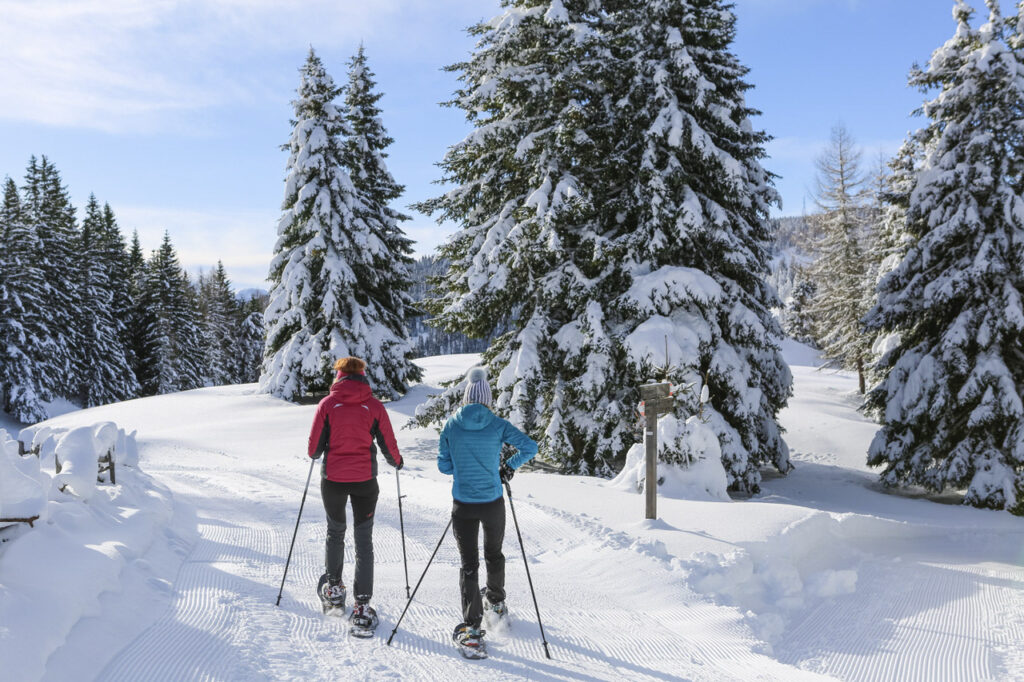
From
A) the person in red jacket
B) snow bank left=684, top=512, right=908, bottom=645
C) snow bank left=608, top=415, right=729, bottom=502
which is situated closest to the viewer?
the person in red jacket

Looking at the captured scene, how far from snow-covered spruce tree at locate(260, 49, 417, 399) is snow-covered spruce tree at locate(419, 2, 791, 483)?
820 centimetres

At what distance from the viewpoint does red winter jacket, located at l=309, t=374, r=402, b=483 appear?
15.9 feet

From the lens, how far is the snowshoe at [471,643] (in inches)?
173

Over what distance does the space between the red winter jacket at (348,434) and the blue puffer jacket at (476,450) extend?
50 centimetres

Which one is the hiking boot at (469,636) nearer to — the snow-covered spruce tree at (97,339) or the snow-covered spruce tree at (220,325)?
the snow-covered spruce tree at (97,339)

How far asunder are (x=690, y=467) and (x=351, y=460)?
761cm

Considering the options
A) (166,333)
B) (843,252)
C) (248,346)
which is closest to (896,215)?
(843,252)

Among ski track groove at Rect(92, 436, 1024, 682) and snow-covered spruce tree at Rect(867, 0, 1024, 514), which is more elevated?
snow-covered spruce tree at Rect(867, 0, 1024, 514)

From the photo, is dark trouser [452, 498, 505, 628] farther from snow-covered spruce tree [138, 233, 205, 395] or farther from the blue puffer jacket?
snow-covered spruce tree [138, 233, 205, 395]

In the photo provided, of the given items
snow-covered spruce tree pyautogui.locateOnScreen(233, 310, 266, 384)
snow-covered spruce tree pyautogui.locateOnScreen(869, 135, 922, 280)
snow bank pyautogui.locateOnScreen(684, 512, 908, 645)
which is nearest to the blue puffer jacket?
→ snow bank pyautogui.locateOnScreen(684, 512, 908, 645)

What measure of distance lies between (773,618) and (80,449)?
7.51 meters

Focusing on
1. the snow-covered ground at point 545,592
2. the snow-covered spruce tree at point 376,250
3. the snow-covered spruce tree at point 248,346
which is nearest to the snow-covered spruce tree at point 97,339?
the snow-covered spruce tree at point 248,346

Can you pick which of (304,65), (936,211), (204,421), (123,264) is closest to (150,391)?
(123,264)

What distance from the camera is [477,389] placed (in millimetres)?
4730
